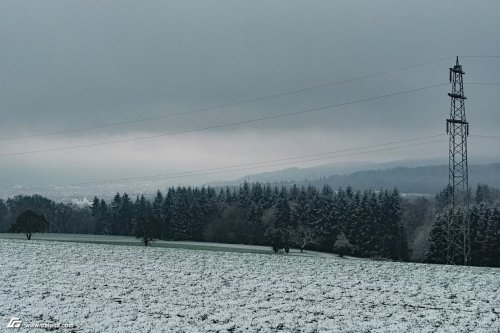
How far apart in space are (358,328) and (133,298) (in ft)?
39.8

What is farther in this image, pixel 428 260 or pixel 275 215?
pixel 275 215

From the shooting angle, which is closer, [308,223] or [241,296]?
[241,296]

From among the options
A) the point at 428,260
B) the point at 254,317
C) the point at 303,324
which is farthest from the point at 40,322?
the point at 428,260

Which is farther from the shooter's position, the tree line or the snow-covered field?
the tree line

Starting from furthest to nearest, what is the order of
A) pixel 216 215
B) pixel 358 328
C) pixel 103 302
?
pixel 216 215
pixel 103 302
pixel 358 328

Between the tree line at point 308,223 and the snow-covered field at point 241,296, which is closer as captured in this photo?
the snow-covered field at point 241,296

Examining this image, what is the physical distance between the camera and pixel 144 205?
530 feet

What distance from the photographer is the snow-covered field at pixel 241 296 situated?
70.0 feet

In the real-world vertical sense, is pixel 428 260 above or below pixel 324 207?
below

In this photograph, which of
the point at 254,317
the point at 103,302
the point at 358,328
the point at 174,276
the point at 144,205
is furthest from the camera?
the point at 144,205

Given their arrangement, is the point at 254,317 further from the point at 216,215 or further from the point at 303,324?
the point at 216,215

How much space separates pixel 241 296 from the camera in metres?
26.7

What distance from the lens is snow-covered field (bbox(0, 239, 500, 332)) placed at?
70.0 feet

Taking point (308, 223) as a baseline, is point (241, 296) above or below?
below
